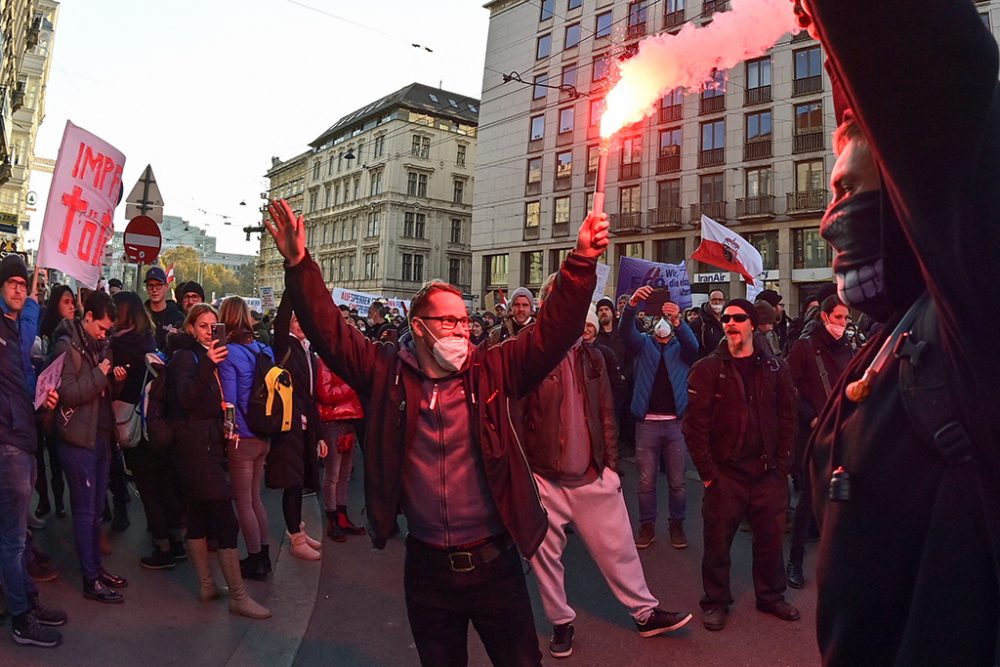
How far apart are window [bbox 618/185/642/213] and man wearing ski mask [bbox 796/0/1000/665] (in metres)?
35.7

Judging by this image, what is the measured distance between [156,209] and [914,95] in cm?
987

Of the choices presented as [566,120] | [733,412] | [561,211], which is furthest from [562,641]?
[566,120]

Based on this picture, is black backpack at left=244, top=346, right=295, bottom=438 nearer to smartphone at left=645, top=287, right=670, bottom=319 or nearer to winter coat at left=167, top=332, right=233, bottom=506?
winter coat at left=167, top=332, right=233, bottom=506

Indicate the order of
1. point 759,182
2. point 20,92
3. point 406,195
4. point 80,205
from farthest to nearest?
point 406,195
point 20,92
point 759,182
point 80,205

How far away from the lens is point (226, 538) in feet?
15.0

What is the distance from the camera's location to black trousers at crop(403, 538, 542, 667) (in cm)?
276

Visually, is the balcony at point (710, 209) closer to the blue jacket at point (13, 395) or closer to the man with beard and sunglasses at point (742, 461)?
the man with beard and sunglasses at point (742, 461)

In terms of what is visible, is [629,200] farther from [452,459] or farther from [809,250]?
[452,459]

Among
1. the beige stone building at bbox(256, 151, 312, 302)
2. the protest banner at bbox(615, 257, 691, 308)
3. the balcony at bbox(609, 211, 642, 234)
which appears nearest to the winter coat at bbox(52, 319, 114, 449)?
the protest banner at bbox(615, 257, 691, 308)

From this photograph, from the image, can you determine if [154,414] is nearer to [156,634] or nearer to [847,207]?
[156,634]

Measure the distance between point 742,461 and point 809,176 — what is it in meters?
28.8

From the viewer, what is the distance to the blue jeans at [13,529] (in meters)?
4.01

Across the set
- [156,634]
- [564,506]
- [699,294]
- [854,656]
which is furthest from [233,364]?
[699,294]

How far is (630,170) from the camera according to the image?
35.9 metres
